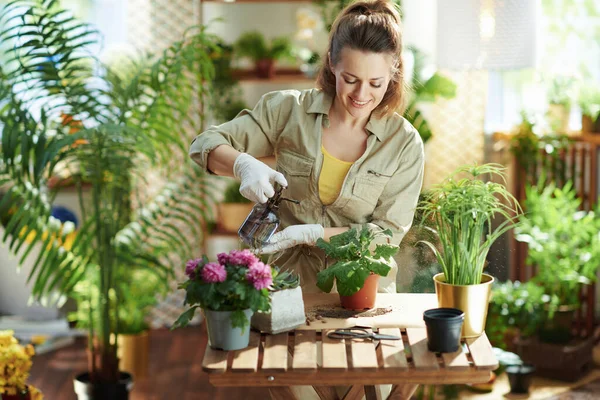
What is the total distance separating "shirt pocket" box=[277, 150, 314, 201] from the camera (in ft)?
7.61

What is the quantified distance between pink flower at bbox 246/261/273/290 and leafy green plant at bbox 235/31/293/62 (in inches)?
136

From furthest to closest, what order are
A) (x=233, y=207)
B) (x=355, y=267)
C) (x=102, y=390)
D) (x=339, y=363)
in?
(x=233, y=207), (x=102, y=390), (x=355, y=267), (x=339, y=363)

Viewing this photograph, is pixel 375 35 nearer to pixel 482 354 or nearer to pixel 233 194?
pixel 482 354

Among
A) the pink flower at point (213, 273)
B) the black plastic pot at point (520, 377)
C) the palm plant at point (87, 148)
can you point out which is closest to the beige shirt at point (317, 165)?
the pink flower at point (213, 273)

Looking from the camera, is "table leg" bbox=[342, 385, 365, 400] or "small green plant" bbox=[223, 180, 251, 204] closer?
"table leg" bbox=[342, 385, 365, 400]

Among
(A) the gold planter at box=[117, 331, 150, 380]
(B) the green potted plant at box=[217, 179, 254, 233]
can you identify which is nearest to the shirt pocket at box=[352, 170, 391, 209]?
(A) the gold planter at box=[117, 331, 150, 380]

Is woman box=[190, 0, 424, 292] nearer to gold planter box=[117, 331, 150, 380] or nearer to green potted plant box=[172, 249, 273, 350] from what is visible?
green potted plant box=[172, 249, 273, 350]

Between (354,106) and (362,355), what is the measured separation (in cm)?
69

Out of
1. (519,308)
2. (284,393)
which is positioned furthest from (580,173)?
(284,393)

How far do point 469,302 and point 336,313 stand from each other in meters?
0.33

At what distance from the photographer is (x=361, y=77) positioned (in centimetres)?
216

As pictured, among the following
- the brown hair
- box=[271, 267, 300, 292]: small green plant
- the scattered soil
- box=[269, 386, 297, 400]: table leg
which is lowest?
box=[269, 386, 297, 400]: table leg

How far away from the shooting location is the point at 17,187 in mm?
3455

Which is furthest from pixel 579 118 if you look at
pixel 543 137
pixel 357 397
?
pixel 357 397
